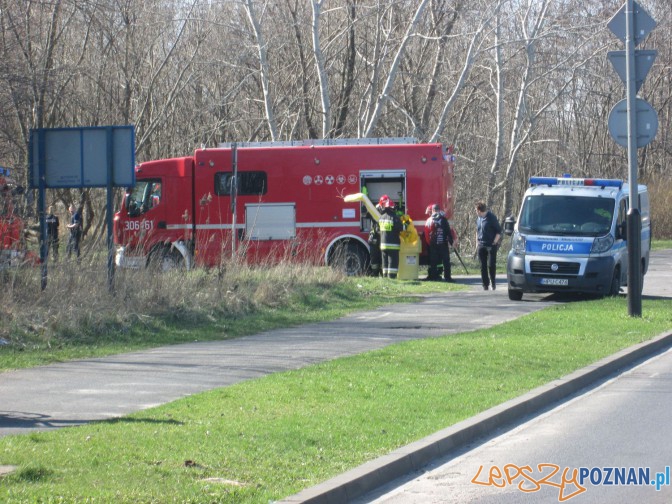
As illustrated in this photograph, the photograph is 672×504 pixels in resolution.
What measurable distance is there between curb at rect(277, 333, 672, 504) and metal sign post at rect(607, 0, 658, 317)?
412 cm

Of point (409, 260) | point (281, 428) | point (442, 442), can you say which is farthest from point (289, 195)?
point (442, 442)

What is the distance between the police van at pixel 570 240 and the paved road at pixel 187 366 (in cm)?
174

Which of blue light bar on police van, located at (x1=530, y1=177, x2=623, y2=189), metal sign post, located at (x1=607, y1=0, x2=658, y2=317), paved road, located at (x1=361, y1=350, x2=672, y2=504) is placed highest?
metal sign post, located at (x1=607, y1=0, x2=658, y2=317)

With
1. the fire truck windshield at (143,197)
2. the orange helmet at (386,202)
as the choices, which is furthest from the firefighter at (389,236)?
the fire truck windshield at (143,197)

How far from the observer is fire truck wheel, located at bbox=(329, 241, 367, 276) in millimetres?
24791

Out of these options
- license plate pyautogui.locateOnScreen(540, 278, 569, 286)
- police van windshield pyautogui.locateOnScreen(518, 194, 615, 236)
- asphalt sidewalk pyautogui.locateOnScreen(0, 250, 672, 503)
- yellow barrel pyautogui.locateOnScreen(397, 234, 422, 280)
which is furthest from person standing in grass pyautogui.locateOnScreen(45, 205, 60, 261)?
license plate pyautogui.locateOnScreen(540, 278, 569, 286)

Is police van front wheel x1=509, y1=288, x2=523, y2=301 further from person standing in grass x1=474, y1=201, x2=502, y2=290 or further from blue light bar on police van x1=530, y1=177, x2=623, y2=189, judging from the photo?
blue light bar on police van x1=530, y1=177, x2=623, y2=189

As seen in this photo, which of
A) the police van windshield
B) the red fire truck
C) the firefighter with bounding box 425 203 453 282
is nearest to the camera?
the police van windshield

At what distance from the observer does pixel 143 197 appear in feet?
83.9

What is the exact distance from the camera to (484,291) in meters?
21.9

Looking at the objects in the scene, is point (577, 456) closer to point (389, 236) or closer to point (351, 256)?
point (389, 236)

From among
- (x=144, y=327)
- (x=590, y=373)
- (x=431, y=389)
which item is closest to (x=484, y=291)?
(x=144, y=327)

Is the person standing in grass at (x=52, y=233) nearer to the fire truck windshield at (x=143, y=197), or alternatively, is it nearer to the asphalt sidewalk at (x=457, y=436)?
the fire truck windshield at (x=143, y=197)

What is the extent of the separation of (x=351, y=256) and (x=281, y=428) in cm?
1684
